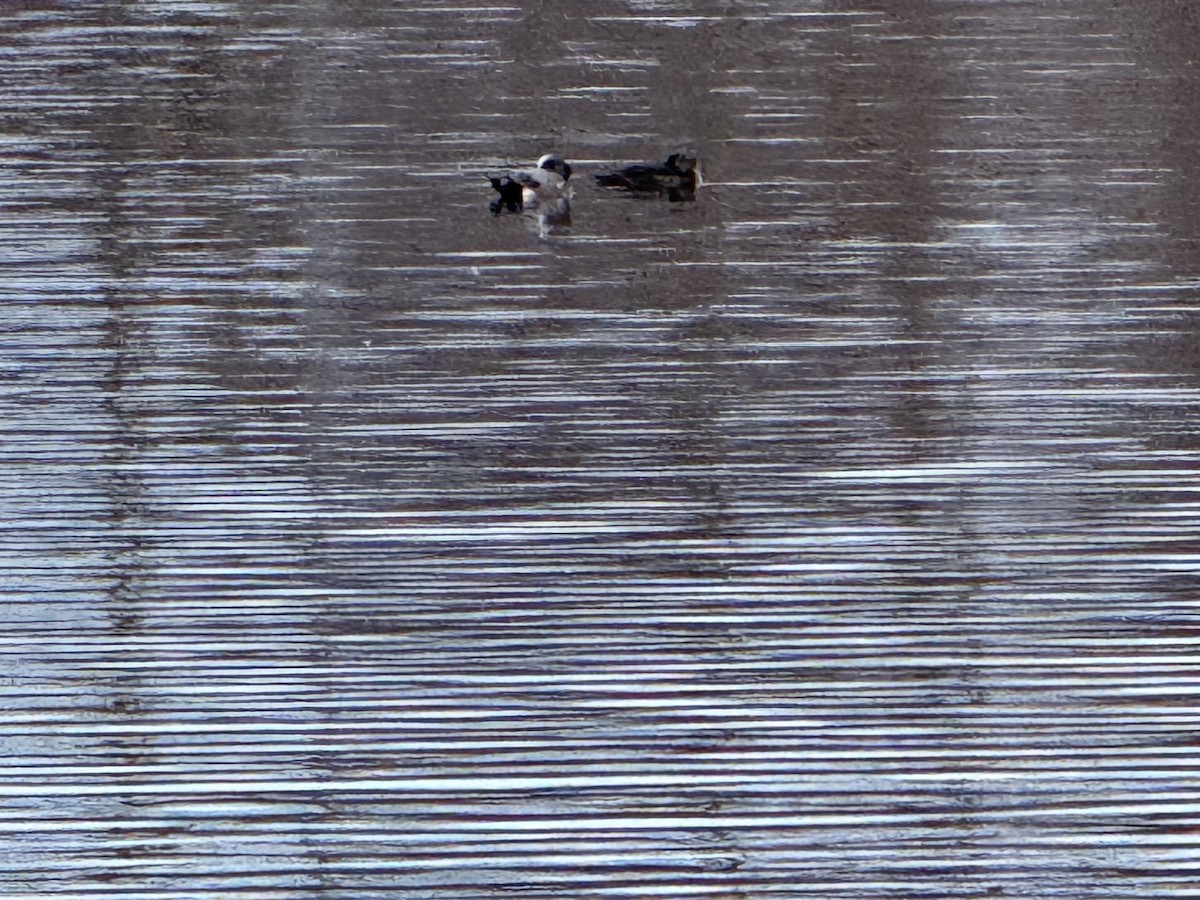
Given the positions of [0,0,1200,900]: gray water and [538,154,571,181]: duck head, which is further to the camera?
[538,154,571,181]: duck head

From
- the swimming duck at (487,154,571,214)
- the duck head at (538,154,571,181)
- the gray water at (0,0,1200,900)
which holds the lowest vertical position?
the gray water at (0,0,1200,900)

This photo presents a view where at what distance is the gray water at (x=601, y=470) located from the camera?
127cm

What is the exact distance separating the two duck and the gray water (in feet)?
0.10

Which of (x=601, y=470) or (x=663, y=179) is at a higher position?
(x=663, y=179)

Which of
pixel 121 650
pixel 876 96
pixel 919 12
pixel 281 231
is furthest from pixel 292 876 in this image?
pixel 919 12

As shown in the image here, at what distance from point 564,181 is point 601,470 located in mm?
532

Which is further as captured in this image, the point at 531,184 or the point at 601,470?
the point at 531,184

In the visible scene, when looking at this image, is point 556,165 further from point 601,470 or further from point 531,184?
point 601,470

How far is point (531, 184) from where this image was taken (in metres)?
1.94

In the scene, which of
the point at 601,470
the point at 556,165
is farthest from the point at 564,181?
the point at 601,470

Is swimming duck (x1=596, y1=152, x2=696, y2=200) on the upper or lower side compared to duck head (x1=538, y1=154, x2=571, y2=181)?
lower

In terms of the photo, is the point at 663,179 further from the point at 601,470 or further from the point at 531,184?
the point at 601,470

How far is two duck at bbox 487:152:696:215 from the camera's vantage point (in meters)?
1.94

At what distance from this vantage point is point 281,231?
6.21ft
